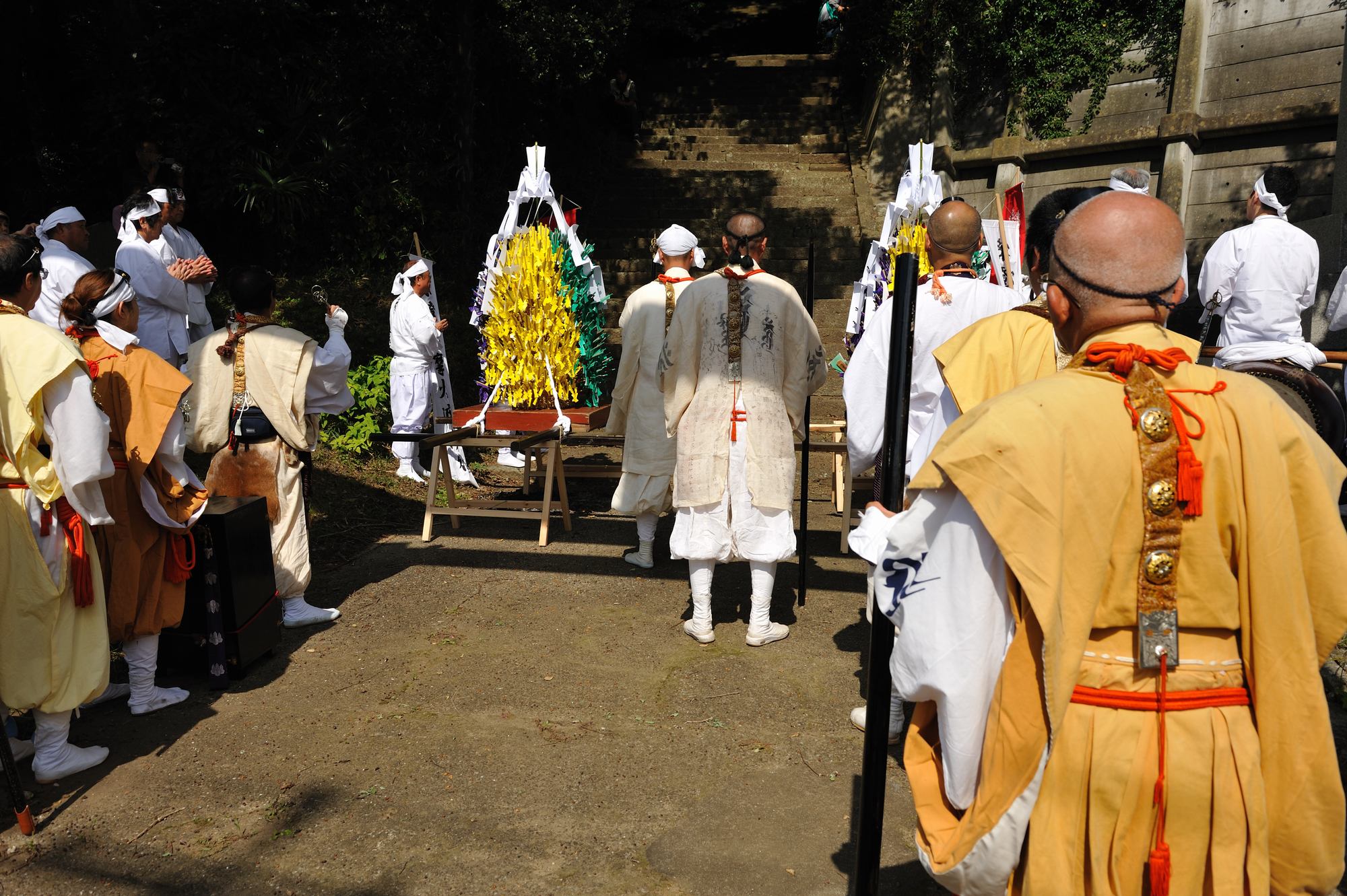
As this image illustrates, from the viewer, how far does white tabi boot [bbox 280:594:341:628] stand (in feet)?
16.9

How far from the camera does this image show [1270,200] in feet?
19.8

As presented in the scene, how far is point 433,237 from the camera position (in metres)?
12.5

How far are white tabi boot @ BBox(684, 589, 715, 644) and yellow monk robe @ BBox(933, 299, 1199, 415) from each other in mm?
2697

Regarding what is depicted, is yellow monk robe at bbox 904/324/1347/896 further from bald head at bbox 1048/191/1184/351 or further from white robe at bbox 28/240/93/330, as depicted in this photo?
white robe at bbox 28/240/93/330

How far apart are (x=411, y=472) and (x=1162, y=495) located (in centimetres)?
753

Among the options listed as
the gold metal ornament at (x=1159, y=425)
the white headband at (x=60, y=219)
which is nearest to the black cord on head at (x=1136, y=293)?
the gold metal ornament at (x=1159, y=425)

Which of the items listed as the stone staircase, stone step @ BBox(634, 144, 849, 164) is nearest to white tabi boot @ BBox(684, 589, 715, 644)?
the stone staircase

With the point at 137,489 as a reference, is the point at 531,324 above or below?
above

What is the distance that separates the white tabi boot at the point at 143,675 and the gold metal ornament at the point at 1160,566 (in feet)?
13.0

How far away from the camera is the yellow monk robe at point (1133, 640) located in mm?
1657

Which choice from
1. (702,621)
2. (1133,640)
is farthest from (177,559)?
(1133,640)

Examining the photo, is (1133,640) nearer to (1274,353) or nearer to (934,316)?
(934,316)

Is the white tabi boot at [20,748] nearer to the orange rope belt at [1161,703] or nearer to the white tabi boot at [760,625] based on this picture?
the white tabi boot at [760,625]

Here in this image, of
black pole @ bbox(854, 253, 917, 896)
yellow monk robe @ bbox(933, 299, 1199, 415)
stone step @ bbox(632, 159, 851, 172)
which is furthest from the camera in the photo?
stone step @ bbox(632, 159, 851, 172)
